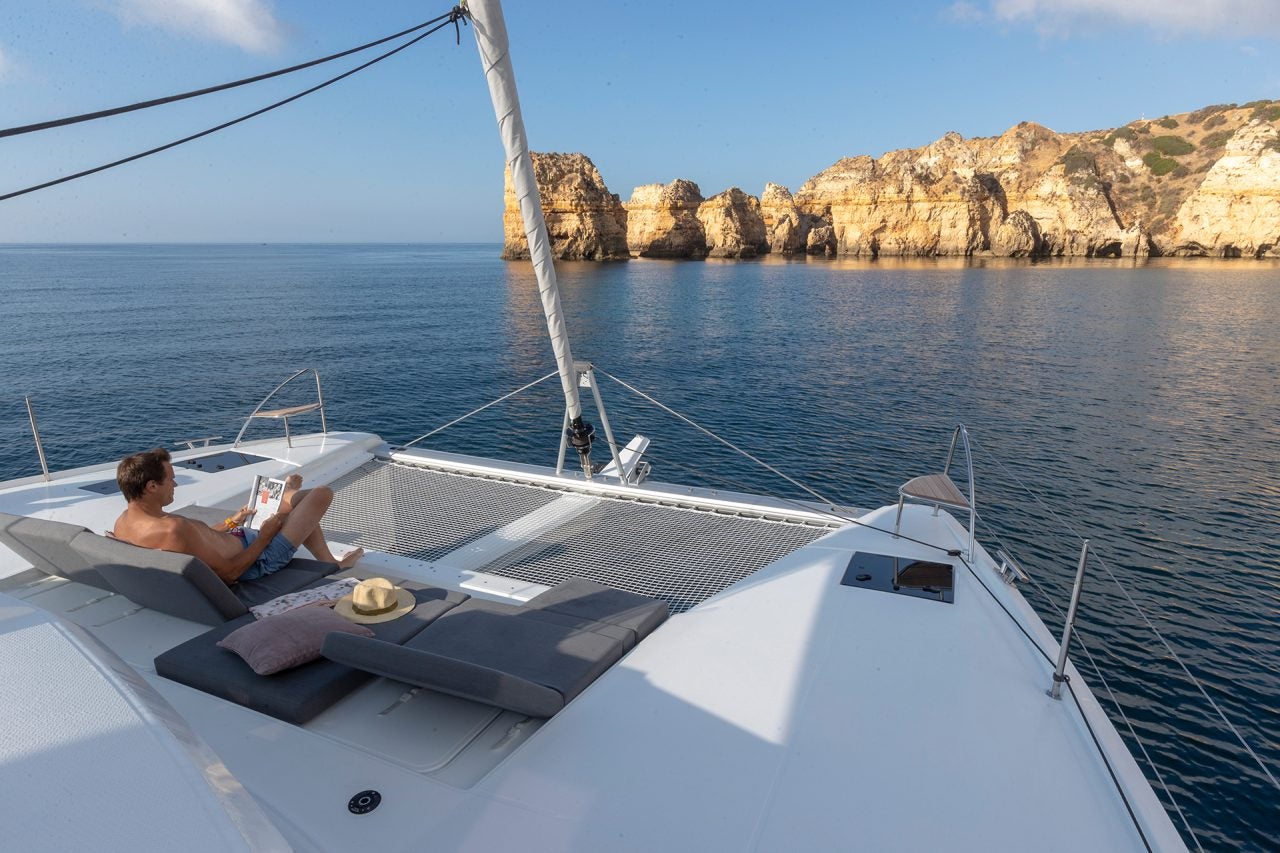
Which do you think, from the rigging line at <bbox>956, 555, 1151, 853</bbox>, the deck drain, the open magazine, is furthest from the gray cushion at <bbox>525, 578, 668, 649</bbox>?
the open magazine

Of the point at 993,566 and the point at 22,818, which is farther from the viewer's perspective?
the point at 993,566

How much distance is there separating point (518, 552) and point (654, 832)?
3829mm

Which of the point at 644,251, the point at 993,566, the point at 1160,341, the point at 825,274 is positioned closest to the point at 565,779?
the point at 993,566

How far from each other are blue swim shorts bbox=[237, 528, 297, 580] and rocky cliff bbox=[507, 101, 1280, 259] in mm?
99294

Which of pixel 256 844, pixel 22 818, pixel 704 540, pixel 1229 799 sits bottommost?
pixel 1229 799

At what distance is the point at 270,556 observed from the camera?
5602mm

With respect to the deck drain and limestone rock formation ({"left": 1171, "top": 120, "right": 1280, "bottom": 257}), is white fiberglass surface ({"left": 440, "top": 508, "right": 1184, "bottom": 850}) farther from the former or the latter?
limestone rock formation ({"left": 1171, "top": 120, "right": 1280, "bottom": 257})

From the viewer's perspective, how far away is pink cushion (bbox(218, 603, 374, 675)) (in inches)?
159

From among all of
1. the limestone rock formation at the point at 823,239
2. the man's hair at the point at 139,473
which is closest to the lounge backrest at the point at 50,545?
the man's hair at the point at 139,473

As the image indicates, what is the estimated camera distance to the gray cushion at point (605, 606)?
4.67m

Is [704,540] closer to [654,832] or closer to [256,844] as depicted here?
[654,832]

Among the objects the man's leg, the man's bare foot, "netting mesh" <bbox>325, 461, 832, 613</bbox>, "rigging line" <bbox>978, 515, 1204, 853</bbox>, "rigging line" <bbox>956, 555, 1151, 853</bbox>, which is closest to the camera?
"rigging line" <bbox>956, 555, 1151, 853</bbox>

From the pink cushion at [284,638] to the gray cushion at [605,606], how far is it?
4.17 feet

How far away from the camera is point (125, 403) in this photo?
909 inches
